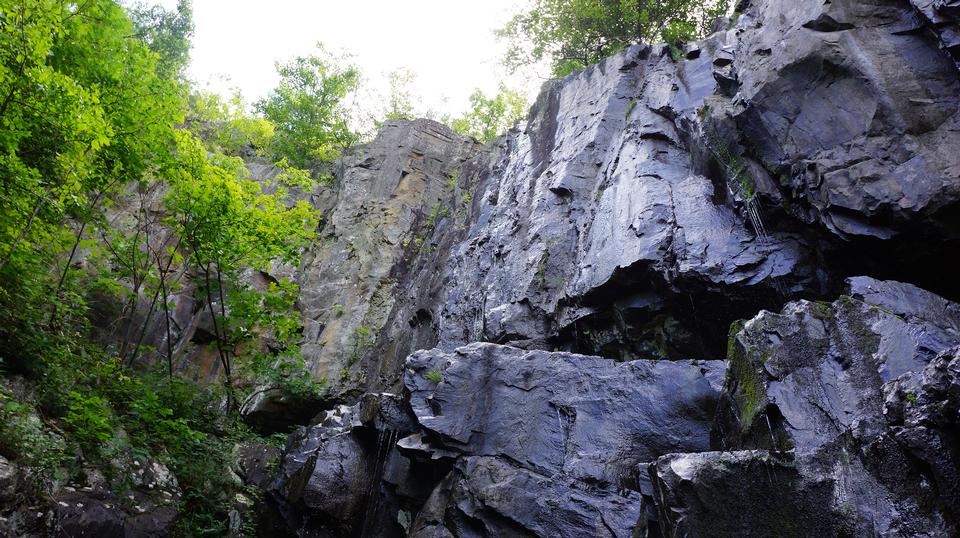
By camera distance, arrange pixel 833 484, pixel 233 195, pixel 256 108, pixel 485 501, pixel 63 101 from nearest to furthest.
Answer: pixel 833 484, pixel 485 501, pixel 63 101, pixel 233 195, pixel 256 108

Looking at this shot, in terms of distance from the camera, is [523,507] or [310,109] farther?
[310,109]

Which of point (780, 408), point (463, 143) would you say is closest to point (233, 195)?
point (780, 408)

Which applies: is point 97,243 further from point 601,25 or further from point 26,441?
point 601,25

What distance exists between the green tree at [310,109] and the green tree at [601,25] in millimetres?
11324

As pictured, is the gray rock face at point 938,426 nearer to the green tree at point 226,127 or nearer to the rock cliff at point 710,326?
the rock cliff at point 710,326

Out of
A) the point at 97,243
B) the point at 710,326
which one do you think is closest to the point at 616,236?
the point at 710,326

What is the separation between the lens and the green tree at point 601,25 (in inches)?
722

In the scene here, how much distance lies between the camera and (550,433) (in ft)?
29.5

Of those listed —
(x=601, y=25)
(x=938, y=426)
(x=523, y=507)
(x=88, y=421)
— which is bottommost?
(x=88, y=421)

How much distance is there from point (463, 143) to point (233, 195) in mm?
14459

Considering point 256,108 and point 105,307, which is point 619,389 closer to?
point 105,307

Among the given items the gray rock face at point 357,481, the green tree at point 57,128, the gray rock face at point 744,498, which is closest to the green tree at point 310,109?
the green tree at point 57,128

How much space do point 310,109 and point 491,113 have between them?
9.11m

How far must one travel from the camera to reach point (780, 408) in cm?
645
